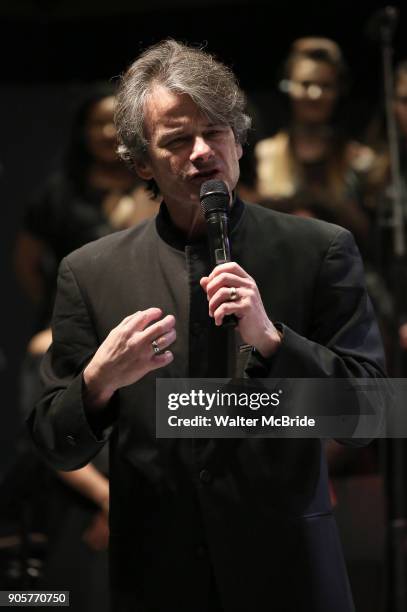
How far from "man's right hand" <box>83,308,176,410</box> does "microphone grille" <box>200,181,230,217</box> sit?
0.48 feet

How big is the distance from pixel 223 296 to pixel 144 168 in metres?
0.40

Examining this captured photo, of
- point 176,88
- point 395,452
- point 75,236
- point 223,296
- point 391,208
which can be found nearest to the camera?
point 223,296

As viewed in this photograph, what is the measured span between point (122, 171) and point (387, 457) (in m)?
1.16

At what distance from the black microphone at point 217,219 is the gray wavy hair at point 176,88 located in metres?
0.13

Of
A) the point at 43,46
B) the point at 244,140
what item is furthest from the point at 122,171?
the point at 244,140

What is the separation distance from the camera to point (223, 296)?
119 centimetres

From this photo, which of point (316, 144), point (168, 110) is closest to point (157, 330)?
point (168, 110)

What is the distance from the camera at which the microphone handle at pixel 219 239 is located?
124 centimetres

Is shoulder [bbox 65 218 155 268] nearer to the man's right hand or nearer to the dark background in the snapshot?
the man's right hand

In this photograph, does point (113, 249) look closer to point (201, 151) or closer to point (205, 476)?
point (201, 151)

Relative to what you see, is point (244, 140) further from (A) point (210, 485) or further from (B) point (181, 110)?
(A) point (210, 485)

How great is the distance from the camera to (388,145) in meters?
3.06

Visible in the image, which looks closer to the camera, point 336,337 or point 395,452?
point 336,337

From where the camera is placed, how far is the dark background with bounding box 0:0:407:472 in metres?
2.91
